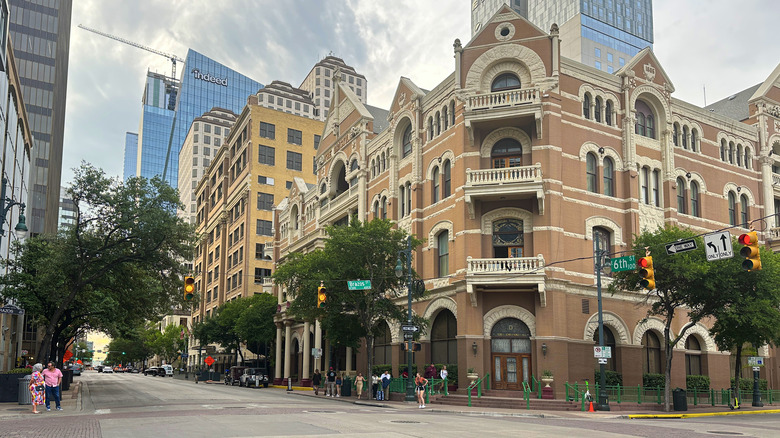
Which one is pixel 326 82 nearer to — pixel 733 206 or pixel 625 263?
pixel 733 206

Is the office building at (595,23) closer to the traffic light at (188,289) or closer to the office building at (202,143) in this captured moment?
the office building at (202,143)

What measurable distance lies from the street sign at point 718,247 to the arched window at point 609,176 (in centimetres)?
1625

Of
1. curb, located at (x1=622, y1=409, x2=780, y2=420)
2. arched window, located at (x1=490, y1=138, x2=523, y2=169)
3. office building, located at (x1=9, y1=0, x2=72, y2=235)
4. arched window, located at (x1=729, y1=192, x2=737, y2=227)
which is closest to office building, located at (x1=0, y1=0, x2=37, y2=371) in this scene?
arched window, located at (x1=490, y1=138, x2=523, y2=169)

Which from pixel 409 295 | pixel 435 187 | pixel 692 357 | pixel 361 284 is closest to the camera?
pixel 361 284

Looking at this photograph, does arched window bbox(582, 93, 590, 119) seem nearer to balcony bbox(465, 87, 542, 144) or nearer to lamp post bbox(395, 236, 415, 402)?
balcony bbox(465, 87, 542, 144)

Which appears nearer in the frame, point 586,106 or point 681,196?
point 586,106

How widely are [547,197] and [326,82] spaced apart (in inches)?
5889

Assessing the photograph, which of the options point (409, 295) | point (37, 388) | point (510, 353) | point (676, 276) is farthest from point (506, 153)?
point (37, 388)

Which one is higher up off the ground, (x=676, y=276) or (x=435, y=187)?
(x=435, y=187)

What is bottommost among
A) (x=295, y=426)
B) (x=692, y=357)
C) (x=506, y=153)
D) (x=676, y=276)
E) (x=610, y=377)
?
(x=295, y=426)

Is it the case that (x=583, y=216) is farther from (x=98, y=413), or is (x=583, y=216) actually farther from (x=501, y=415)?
(x=98, y=413)

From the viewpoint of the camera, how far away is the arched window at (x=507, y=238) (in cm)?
3612

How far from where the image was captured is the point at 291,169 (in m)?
91.1

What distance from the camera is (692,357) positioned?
39.3 metres
